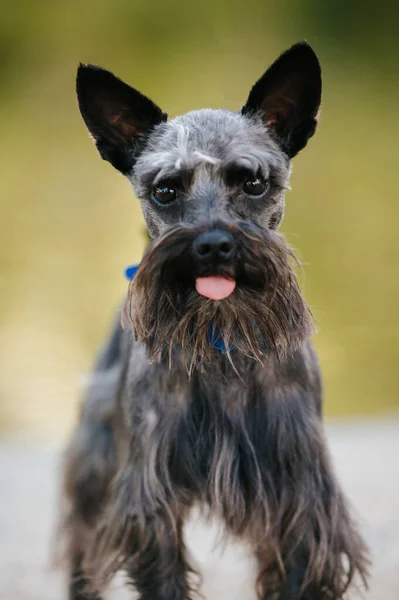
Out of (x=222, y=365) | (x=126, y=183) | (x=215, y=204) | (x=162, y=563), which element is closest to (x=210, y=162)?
(x=215, y=204)

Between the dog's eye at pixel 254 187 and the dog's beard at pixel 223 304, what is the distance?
176 millimetres

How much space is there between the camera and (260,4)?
9578mm

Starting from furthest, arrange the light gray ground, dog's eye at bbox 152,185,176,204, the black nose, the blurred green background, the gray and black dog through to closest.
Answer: the blurred green background
the light gray ground
dog's eye at bbox 152,185,176,204
the gray and black dog
the black nose

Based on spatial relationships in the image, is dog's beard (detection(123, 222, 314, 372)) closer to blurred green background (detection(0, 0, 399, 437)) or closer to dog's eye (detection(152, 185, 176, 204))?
dog's eye (detection(152, 185, 176, 204))

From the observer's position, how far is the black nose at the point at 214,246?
2.44 meters

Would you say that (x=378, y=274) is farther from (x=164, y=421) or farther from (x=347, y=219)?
(x=164, y=421)

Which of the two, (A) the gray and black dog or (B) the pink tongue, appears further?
(A) the gray and black dog

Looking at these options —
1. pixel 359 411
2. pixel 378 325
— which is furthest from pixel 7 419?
pixel 378 325

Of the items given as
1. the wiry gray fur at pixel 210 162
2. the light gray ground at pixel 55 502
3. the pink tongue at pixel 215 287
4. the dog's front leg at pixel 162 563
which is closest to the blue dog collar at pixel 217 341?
the pink tongue at pixel 215 287

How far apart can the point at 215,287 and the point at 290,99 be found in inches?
30.3

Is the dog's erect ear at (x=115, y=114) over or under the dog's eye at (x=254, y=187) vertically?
over

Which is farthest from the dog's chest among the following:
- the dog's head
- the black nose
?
the black nose

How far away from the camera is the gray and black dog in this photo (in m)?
2.62

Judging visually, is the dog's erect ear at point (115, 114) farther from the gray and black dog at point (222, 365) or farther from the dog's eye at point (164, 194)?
the dog's eye at point (164, 194)
